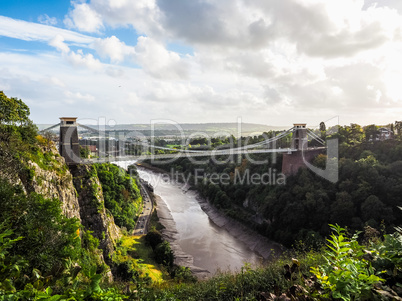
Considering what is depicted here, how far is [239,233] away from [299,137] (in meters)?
6.02

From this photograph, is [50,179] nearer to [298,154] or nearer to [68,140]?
[68,140]

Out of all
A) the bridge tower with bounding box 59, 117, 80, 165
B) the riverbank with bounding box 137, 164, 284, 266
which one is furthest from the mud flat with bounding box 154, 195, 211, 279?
the bridge tower with bounding box 59, 117, 80, 165

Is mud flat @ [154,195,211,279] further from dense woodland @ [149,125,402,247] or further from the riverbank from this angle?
dense woodland @ [149,125,402,247]

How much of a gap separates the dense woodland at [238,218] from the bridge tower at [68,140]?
0.88 metres

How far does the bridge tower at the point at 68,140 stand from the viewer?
28.5 ft

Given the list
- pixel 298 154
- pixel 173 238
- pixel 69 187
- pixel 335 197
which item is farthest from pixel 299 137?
pixel 69 187

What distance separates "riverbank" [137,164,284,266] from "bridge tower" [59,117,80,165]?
18.8 feet

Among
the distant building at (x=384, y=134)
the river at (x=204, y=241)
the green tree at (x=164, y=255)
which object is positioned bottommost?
the river at (x=204, y=241)

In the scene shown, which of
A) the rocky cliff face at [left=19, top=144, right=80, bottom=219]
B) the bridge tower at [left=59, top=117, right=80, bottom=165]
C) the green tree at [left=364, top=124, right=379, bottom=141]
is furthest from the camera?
the green tree at [left=364, top=124, right=379, bottom=141]

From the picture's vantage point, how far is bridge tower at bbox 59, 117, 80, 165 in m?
8.69

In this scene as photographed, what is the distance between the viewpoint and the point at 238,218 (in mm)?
13648

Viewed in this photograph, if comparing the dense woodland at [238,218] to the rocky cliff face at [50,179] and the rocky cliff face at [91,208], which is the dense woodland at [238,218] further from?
the rocky cliff face at [91,208]

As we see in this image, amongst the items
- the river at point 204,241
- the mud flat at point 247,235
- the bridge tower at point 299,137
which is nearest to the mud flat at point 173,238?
the river at point 204,241

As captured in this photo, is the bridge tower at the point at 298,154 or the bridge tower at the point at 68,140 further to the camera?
the bridge tower at the point at 298,154
